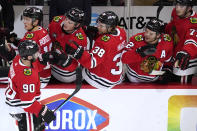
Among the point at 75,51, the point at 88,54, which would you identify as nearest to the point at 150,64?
the point at 88,54

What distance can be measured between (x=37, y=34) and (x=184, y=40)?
1311 mm

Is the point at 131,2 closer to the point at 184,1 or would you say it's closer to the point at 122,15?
the point at 122,15

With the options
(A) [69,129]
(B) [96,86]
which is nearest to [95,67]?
(B) [96,86]

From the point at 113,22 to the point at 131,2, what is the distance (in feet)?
6.96

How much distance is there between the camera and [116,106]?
2.75 meters

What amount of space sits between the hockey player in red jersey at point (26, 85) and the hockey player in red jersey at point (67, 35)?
16.7 inches

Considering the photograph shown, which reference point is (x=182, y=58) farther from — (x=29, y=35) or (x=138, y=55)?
(x=29, y=35)

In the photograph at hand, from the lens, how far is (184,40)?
2.78 meters

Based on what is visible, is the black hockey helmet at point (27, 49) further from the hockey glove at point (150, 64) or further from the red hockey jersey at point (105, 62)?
the hockey glove at point (150, 64)

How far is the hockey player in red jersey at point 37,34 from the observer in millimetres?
2617

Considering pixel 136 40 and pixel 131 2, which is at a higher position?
pixel 131 2

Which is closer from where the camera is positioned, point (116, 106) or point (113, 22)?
point (113, 22)

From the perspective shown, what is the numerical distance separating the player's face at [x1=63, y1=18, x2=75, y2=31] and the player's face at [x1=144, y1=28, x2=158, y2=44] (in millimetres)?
630

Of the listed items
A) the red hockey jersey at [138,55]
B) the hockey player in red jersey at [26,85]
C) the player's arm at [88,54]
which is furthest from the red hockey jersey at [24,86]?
the red hockey jersey at [138,55]
